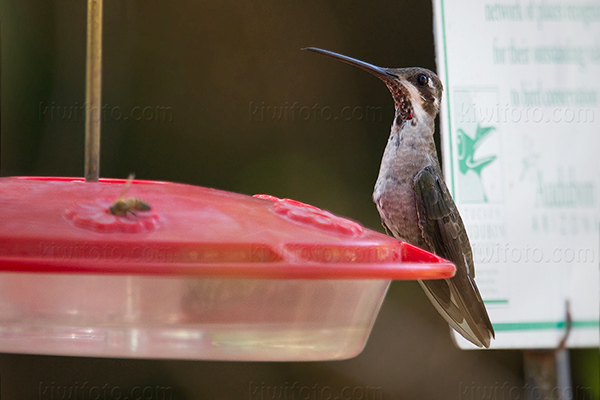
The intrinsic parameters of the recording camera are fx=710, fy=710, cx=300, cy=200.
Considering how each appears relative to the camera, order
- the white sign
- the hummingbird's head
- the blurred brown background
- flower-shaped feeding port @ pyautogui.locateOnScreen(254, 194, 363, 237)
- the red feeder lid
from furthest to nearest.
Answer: the blurred brown background, the white sign, the hummingbird's head, flower-shaped feeding port @ pyautogui.locateOnScreen(254, 194, 363, 237), the red feeder lid

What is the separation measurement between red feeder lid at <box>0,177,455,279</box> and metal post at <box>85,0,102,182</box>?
0.37ft

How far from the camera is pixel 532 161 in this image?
2717 mm

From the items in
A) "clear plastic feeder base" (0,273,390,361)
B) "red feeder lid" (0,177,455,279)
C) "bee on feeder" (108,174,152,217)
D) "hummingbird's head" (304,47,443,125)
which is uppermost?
"hummingbird's head" (304,47,443,125)

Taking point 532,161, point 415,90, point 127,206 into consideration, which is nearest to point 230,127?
point 415,90

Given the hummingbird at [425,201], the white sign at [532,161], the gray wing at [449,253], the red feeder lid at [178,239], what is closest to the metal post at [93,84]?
the red feeder lid at [178,239]

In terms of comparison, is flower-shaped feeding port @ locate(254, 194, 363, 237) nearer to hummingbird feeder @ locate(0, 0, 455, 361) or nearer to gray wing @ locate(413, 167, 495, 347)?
hummingbird feeder @ locate(0, 0, 455, 361)

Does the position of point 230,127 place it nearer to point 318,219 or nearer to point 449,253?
point 449,253

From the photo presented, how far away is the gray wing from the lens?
201 cm

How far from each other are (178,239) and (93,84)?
472mm

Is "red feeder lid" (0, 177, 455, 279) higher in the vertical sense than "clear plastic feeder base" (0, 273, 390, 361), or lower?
higher

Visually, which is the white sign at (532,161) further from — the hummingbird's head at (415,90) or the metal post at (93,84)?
the metal post at (93,84)

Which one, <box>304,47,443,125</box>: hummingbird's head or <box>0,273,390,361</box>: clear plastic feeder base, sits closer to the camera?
<box>0,273,390,361</box>: clear plastic feeder base

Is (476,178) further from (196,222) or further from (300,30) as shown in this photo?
(196,222)

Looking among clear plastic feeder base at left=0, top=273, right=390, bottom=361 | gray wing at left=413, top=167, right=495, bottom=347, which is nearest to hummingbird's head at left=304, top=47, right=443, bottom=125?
gray wing at left=413, top=167, right=495, bottom=347
